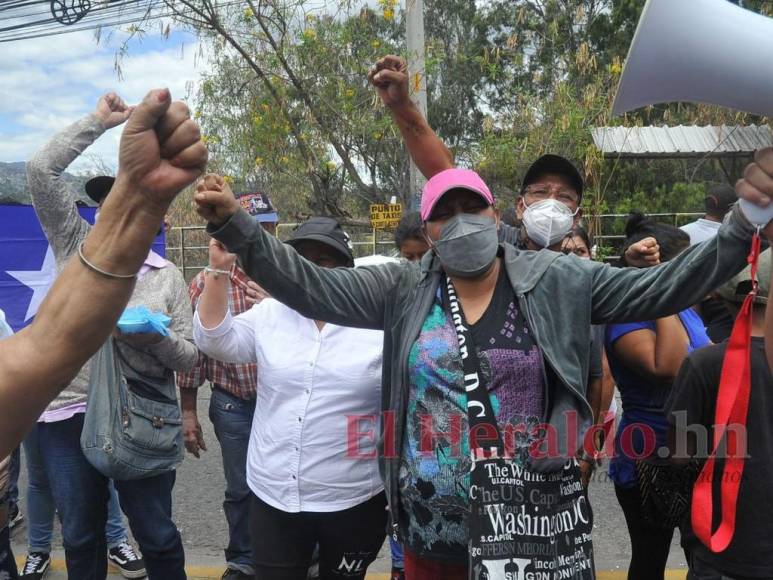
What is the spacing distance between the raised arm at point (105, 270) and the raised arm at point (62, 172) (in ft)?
5.79

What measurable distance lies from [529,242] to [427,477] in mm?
1217

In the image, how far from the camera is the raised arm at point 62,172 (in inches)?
103

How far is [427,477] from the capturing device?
6.47ft

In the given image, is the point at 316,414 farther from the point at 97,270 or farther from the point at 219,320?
the point at 97,270

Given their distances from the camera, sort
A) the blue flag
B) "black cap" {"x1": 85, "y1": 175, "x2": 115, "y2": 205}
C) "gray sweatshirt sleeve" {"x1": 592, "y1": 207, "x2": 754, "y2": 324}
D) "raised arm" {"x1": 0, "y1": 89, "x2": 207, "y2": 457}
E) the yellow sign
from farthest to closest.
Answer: the yellow sign, the blue flag, "black cap" {"x1": 85, "y1": 175, "x2": 115, "y2": 205}, "gray sweatshirt sleeve" {"x1": 592, "y1": 207, "x2": 754, "y2": 324}, "raised arm" {"x1": 0, "y1": 89, "x2": 207, "y2": 457}

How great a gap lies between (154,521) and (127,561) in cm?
110

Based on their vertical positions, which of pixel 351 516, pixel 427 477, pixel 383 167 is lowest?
pixel 351 516

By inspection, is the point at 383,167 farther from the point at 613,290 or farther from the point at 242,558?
the point at 613,290

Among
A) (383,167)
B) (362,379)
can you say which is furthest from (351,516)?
(383,167)

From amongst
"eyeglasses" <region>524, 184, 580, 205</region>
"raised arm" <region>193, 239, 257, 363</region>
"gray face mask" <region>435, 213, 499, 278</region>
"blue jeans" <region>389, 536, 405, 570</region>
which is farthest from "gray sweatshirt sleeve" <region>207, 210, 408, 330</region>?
"blue jeans" <region>389, 536, 405, 570</region>

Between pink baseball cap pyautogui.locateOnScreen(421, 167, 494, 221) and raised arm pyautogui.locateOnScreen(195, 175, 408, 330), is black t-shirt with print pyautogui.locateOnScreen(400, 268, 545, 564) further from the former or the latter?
pink baseball cap pyautogui.locateOnScreen(421, 167, 494, 221)

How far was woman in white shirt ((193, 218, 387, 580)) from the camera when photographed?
7.99 feet

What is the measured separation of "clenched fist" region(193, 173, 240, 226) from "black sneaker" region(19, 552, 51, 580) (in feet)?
8.95

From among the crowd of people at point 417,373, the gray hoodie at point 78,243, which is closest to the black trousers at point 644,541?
the crowd of people at point 417,373
